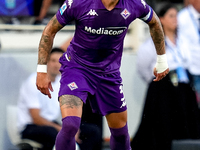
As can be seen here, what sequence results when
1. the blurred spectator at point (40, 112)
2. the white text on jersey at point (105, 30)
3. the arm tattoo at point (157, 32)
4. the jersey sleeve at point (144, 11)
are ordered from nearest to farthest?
the white text on jersey at point (105, 30) → the jersey sleeve at point (144, 11) → the arm tattoo at point (157, 32) → the blurred spectator at point (40, 112)

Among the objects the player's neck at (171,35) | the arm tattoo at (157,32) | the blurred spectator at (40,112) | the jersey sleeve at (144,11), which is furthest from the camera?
the player's neck at (171,35)

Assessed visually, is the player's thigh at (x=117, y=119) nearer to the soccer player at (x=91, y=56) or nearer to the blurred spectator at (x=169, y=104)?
the soccer player at (x=91, y=56)

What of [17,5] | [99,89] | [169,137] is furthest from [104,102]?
[17,5]

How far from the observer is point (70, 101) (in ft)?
15.8

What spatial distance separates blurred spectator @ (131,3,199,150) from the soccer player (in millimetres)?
1461

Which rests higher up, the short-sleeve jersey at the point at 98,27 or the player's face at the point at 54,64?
the short-sleeve jersey at the point at 98,27

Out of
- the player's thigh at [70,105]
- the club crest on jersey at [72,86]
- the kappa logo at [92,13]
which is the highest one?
the kappa logo at [92,13]

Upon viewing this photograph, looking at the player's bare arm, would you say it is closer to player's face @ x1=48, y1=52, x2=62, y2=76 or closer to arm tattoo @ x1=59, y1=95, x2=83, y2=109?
arm tattoo @ x1=59, y1=95, x2=83, y2=109

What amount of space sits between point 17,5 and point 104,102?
3.39m

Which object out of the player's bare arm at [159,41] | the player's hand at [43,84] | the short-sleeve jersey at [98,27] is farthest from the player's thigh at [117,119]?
the player's hand at [43,84]

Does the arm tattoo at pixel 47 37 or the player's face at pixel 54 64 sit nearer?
the arm tattoo at pixel 47 37

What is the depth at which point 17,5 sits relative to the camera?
7969mm

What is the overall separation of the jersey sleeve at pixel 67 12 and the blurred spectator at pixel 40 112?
1824 mm

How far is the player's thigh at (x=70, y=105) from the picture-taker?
4785 millimetres
